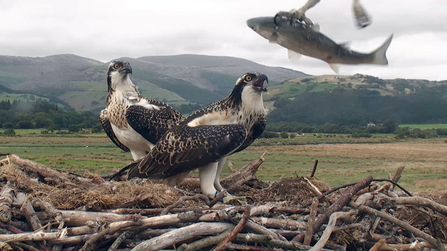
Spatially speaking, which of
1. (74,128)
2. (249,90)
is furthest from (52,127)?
(249,90)

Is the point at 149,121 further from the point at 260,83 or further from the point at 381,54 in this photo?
the point at 381,54

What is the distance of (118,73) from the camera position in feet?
28.8

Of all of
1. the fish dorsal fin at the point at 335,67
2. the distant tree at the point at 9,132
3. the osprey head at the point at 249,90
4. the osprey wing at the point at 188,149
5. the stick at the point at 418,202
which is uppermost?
the fish dorsal fin at the point at 335,67

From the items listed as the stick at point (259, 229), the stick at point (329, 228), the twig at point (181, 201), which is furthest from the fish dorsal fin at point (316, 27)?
the twig at point (181, 201)

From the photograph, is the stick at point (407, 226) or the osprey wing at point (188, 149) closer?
the stick at point (407, 226)

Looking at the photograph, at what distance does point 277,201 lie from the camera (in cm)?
700

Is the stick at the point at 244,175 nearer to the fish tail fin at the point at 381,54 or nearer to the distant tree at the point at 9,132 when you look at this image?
the fish tail fin at the point at 381,54

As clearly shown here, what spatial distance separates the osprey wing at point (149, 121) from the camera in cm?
841

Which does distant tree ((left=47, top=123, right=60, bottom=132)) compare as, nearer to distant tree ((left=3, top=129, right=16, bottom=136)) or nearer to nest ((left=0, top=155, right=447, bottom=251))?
distant tree ((left=3, top=129, right=16, bottom=136))

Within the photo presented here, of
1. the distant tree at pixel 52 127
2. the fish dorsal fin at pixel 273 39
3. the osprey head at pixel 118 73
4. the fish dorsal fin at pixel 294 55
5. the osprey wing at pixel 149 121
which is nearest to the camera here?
the fish dorsal fin at pixel 273 39

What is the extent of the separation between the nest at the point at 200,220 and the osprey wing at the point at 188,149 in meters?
0.65

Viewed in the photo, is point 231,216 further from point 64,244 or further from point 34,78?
point 34,78

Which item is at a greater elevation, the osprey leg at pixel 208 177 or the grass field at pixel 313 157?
the osprey leg at pixel 208 177

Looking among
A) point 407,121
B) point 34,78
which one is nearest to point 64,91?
point 34,78
